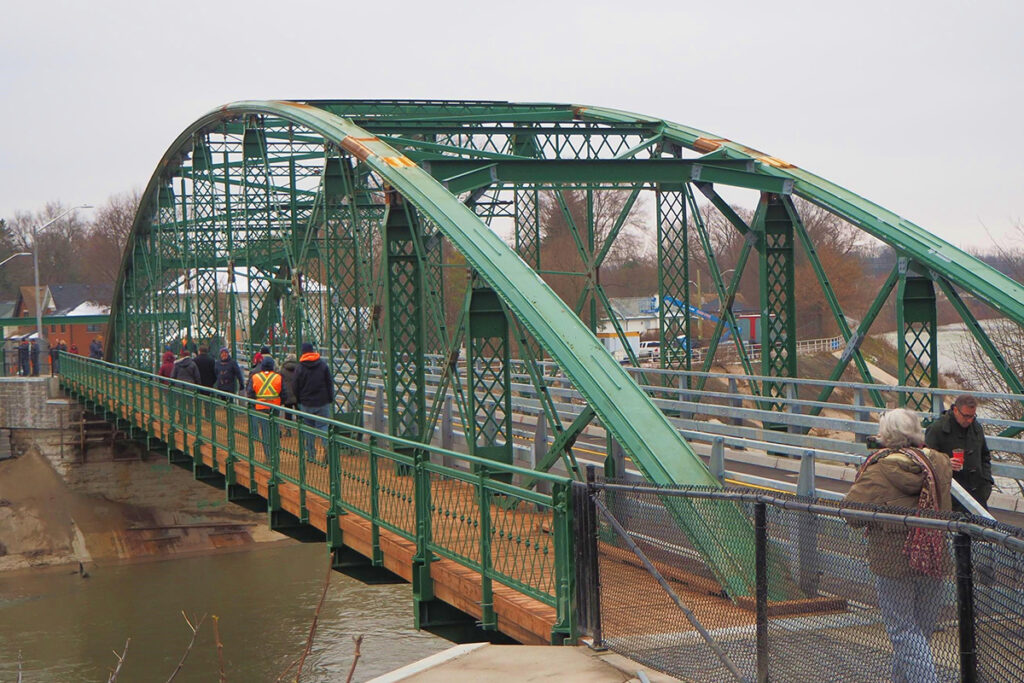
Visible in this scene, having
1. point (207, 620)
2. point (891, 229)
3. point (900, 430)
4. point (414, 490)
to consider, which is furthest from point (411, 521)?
point (207, 620)

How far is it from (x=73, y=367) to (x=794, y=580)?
34579 mm

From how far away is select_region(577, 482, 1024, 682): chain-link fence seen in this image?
4660 mm

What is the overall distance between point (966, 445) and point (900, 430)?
3109 mm

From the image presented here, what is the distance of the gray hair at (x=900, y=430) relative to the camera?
236 inches

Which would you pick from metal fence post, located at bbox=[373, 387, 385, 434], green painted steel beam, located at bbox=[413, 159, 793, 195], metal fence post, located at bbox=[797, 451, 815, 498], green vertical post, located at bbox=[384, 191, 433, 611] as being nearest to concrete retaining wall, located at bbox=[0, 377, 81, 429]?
metal fence post, located at bbox=[373, 387, 385, 434]

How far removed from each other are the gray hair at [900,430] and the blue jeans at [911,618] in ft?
2.68

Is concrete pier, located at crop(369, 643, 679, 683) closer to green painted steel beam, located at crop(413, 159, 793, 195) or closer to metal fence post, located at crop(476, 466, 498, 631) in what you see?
metal fence post, located at crop(476, 466, 498, 631)

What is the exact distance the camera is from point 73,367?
37.2 meters

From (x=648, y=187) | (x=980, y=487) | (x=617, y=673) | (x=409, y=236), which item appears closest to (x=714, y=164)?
(x=648, y=187)

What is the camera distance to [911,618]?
5.42 m

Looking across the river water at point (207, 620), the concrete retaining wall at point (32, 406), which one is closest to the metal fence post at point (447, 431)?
the river water at point (207, 620)

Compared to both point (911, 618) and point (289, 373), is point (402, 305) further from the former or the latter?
point (911, 618)

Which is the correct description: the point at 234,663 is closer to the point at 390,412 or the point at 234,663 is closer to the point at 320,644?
the point at 320,644

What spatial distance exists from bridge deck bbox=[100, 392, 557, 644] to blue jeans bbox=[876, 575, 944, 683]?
285 centimetres
